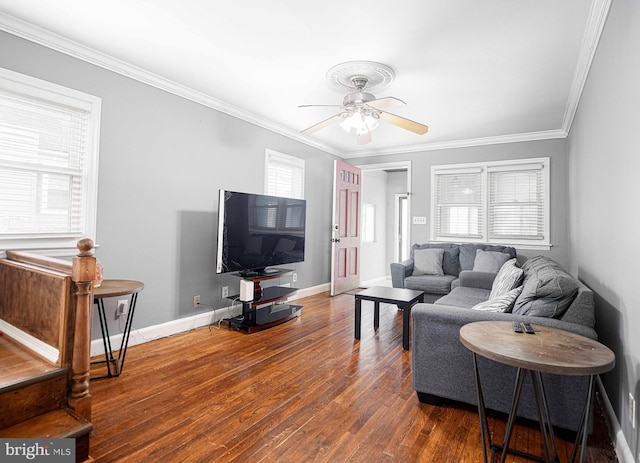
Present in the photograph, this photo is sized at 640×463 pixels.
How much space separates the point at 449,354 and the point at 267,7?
2.52 m

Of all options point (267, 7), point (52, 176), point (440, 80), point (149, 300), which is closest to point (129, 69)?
point (52, 176)

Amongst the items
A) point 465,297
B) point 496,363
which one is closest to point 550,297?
point 496,363

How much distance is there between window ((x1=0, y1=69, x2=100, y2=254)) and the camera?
250 centimetres

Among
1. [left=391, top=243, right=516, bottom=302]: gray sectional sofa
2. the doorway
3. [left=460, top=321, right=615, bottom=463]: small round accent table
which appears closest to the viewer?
[left=460, top=321, right=615, bottom=463]: small round accent table

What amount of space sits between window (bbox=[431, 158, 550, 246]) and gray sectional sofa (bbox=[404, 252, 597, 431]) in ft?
10.5

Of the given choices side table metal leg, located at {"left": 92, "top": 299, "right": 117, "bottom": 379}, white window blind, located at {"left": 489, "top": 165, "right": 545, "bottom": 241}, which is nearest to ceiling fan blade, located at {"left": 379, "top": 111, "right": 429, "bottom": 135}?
white window blind, located at {"left": 489, "top": 165, "right": 545, "bottom": 241}

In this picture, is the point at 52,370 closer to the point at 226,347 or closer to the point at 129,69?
the point at 226,347

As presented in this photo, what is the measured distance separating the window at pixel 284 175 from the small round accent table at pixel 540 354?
3.60 m

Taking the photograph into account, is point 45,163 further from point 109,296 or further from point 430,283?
point 430,283

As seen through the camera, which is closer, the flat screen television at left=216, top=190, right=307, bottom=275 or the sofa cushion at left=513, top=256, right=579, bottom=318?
the sofa cushion at left=513, top=256, right=579, bottom=318

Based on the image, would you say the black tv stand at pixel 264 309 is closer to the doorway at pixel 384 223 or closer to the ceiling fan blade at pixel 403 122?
the ceiling fan blade at pixel 403 122

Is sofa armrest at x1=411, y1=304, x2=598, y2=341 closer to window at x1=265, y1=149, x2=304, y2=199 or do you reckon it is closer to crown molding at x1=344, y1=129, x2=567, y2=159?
window at x1=265, y1=149, x2=304, y2=199

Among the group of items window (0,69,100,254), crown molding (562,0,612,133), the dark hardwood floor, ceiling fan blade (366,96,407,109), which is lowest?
the dark hardwood floor

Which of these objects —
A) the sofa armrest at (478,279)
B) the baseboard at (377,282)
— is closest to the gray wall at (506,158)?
the sofa armrest at (478,279)
